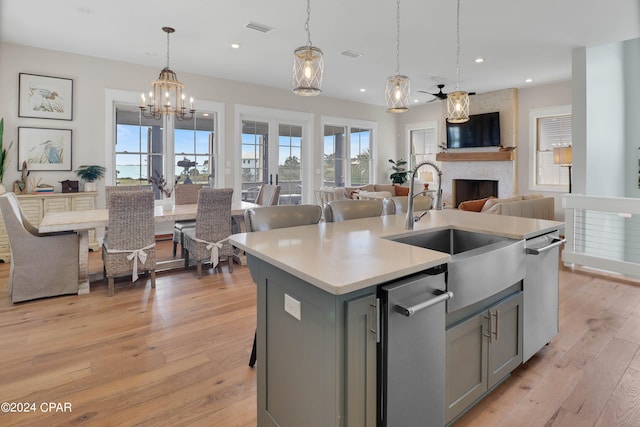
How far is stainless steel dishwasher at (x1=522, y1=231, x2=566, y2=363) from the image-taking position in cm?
204

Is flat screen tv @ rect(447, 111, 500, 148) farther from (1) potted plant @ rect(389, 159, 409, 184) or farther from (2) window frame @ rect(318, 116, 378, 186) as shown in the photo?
(2) window frame @ rect(318, 116, 378, 186)

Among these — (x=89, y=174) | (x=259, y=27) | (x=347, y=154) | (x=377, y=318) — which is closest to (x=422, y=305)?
(x=377, y=318)

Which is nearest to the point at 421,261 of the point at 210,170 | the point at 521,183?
the point at 210,170

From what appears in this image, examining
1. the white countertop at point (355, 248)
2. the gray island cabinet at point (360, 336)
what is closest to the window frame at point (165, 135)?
the white countertop at point (355, 248)

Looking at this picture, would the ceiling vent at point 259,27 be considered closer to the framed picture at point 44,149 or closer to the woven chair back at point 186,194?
the woven chair back at point 186,194

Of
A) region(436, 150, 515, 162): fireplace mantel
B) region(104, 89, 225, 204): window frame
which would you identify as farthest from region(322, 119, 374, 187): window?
region(104, 89, 225, 204): window frame

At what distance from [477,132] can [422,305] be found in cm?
747

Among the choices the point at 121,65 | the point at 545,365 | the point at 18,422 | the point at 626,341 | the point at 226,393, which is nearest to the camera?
the point at 18,422

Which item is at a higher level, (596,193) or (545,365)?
(596,193)

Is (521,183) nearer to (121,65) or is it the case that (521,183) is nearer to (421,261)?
(421,261)

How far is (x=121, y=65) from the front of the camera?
5.50m

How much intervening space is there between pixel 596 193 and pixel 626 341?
3.18 meters

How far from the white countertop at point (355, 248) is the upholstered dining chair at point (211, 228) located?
2047 millimetres

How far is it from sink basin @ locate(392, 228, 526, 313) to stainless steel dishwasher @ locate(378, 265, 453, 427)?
105 mm
